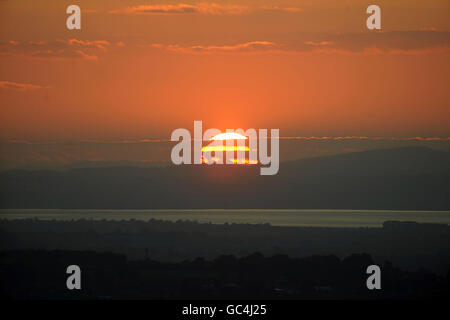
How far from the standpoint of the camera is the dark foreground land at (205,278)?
11.5m

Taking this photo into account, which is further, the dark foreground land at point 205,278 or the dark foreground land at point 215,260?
the dark foreground land at point 215,260

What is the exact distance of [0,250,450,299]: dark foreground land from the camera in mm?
11523

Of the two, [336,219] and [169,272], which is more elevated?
[336,219]

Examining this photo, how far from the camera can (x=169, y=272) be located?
12.0 metres

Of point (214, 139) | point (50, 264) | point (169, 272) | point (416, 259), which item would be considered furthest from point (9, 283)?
point (416, 259)

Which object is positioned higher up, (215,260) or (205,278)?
(215,260)

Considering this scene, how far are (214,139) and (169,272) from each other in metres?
2.54

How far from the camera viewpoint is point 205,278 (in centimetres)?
1163

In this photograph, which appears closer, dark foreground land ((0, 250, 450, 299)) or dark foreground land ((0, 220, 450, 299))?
dark foreground land ((0, 250, 450, 299))
